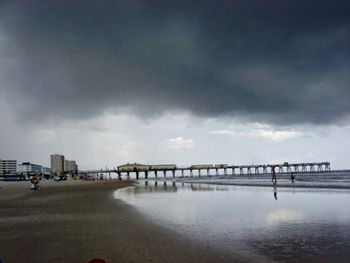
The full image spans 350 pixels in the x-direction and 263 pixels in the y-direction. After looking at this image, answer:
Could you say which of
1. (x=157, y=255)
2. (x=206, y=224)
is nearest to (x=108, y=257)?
(x=157, y=255)

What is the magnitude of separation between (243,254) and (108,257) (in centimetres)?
325

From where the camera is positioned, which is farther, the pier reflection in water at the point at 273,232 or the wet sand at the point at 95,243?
the pier reflection in water at the point at 273,232

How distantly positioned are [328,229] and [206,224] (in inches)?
167

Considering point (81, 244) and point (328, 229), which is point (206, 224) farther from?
point (81, 244)

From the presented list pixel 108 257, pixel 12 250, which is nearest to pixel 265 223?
pixel 108 257

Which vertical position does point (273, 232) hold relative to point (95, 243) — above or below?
below

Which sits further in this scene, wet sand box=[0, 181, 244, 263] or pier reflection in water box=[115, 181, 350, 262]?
pier reflection in water box=[115, 181, 350, 262]

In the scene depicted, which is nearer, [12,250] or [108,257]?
[108,257]

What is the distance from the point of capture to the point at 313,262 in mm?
6824

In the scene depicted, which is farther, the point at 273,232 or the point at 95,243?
the point at 273,232

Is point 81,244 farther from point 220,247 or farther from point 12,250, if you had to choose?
point 220,247

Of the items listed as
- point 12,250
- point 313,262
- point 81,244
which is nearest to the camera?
point 313,262

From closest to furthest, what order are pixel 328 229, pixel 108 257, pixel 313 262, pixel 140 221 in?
1. pixel 313 262
2. pixel 108 257
3. pixel 328 229
4. pixel 140 221

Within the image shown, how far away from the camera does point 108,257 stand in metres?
7.50
